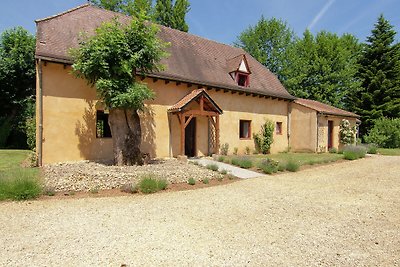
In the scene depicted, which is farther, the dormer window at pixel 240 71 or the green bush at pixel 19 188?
the dormer window at pixel 240 71

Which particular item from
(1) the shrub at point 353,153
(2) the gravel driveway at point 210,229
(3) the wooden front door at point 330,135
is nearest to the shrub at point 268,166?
(2) the gravel driveway at point 210,229

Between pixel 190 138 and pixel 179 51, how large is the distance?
5.56 m

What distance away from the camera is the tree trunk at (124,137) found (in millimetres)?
10547

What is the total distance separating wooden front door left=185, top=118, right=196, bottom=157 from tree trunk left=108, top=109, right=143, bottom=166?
484cm

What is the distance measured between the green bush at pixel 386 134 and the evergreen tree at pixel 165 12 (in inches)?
956

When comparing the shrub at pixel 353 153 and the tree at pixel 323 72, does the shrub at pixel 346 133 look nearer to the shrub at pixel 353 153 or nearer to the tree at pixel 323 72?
the shrub at pixel 353 153

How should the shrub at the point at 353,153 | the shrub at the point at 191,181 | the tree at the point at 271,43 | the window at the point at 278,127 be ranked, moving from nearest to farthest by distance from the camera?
the shrub at the point at 191,181, the shrub at the point at 353,153, the window at the point at 278,127, the tree at the point at 271,43

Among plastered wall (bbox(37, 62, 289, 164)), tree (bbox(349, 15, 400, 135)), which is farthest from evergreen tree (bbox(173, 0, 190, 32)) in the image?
tree (bbox(349, 15, 400, 135))

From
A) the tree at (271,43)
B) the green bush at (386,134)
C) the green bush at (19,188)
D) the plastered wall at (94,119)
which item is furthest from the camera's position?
the tree at (271,43)

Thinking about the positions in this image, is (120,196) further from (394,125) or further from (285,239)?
(394,125)

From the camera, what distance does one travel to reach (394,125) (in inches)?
916

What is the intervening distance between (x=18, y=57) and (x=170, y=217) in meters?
22.5

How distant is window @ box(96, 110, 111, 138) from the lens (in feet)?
40.5

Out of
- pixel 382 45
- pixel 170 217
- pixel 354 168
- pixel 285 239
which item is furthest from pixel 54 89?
pixel 382 45
